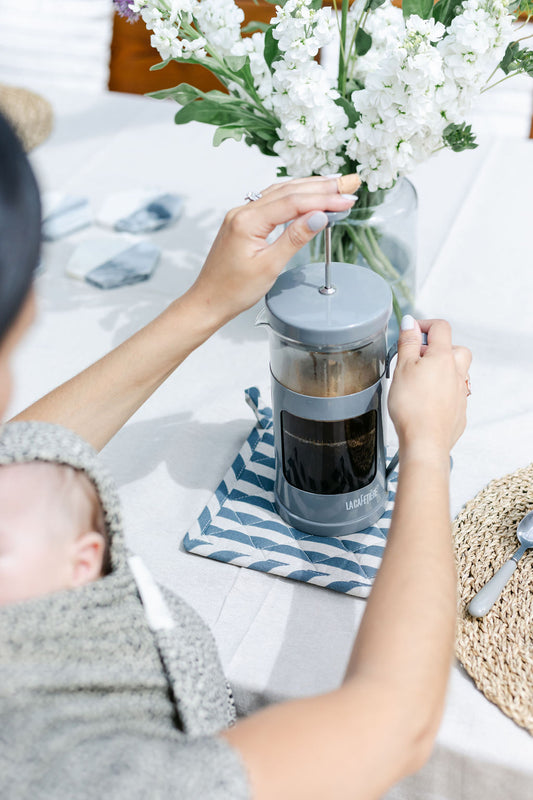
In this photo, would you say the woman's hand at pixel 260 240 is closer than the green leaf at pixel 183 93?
Yes

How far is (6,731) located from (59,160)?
129cm

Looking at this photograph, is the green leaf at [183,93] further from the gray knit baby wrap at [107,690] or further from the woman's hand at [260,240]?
the gray knit baby wrap at [107,690]

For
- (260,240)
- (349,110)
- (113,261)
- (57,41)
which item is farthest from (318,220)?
(57,41)

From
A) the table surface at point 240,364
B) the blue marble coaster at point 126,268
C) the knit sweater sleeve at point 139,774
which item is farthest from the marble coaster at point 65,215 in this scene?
the knit sweater sleeve at point 139,774

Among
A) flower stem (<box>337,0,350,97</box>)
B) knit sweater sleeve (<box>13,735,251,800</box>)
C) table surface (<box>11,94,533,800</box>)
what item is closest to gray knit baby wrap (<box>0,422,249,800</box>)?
knit sweater sleeve (<box>13,735,251,800</box>)

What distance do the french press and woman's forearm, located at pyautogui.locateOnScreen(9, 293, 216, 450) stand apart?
115 millimetres

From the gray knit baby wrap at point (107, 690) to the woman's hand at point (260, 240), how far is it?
26cm

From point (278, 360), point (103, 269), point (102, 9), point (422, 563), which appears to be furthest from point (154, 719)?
point (102, 9)

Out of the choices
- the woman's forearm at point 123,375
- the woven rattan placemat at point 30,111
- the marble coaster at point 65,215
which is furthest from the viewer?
the woven rattan placemat at point 30,111

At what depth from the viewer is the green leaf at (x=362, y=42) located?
0.91 metres

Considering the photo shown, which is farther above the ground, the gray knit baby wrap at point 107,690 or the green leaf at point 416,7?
the green leaf at point 416,7

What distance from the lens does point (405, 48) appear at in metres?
0.80

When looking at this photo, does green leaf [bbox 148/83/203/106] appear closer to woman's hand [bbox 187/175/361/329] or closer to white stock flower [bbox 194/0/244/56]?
white stock flower [bbox 194/0/244/56]

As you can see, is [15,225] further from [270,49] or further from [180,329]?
[270,49]
